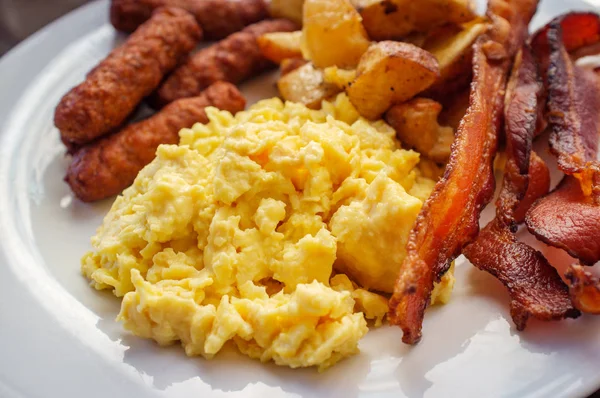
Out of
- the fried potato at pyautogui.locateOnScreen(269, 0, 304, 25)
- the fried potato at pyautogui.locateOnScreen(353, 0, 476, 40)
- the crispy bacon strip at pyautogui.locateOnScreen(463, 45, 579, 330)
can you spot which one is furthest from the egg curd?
the fried potato at pyautogui.locateOnScreen(269, 0, 304, 25)

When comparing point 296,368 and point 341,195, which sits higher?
point 341,195

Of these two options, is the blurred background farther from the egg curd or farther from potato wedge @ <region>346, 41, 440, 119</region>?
potato wedge @ <region>346, 41, 440, 119</region>

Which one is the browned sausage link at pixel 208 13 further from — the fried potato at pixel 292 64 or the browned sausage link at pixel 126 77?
the fried potato at pixel 292 64

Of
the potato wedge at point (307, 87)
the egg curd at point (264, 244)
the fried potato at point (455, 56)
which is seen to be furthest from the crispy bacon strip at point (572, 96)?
the potato wedge at point (307, 87)

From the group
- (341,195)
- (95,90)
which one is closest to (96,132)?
(95,90)

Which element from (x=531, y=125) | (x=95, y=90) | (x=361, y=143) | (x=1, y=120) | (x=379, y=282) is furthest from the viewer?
(x=1, y=120)

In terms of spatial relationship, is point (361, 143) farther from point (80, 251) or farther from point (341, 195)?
point (80, 251)

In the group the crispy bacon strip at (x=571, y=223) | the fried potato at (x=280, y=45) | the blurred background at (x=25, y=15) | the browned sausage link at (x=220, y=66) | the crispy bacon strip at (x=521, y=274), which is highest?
the fried potato at (x=280, y=45)
